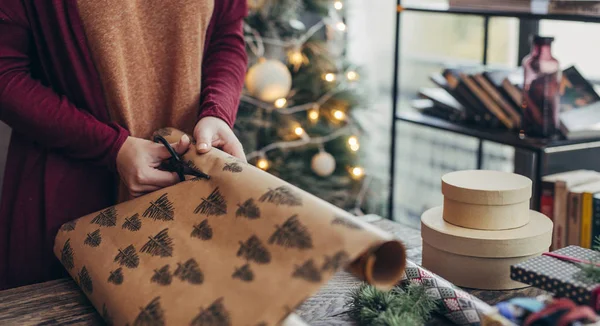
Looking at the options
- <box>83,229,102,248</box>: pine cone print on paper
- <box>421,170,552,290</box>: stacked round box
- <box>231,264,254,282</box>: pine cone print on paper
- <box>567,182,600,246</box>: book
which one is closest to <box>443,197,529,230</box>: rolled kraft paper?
<box>421,170,552,290</box>: stacked round box

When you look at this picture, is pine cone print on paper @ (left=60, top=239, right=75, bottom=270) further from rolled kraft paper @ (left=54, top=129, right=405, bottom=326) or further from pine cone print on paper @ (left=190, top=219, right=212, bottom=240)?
pine cone print on paper @ (left=190, top=219, right=212, bottom=240)

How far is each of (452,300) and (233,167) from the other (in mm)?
361

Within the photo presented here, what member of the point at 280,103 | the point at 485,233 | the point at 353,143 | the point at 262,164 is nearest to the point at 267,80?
the point at 280,103

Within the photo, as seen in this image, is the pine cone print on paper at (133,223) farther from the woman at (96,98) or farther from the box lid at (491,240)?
the box lid at (491,240)

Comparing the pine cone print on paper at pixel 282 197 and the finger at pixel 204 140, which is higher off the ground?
the finger at pixel 204 140

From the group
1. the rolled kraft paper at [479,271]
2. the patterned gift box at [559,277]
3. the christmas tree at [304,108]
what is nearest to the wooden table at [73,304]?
the rolled kraft paper at [479,271]

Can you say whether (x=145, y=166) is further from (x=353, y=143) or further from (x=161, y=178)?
(x=353, y=143)

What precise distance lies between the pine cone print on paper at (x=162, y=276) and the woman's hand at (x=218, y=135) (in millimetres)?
278

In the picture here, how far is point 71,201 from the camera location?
4.42 feet

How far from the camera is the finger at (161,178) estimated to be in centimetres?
110

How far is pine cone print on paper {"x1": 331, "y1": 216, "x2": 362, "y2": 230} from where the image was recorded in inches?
31.4

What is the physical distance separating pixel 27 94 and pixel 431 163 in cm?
224

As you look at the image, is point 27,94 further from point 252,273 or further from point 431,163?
point 431,163

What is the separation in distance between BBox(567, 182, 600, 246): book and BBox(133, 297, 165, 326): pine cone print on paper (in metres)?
1.23
